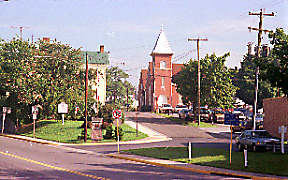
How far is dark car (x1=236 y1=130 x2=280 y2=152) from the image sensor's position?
2819cm

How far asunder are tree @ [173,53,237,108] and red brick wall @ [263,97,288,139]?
11695 millimetres

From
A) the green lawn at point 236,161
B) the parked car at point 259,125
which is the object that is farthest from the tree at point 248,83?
the green lawn at point 236,161

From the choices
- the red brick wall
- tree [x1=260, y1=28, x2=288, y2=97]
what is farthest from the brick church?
tree [x1=260, y1=28, x2=288, y2=97]

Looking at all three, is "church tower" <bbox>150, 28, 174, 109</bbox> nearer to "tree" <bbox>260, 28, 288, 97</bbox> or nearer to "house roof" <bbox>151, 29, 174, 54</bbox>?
"house roof" <bbox>151, 29, 174, 54</bbox>

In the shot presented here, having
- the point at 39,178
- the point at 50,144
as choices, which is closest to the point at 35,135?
the point at 50,144

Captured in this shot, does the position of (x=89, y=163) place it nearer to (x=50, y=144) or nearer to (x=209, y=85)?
(x=50, y=144)

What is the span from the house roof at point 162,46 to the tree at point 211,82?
34327mm

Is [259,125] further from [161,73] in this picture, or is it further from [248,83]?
[161,73]

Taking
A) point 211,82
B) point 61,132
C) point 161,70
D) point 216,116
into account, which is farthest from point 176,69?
point 61,132

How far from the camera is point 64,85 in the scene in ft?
175

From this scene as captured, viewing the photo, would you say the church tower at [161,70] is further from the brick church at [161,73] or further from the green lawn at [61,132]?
the green lawn at [61,132]

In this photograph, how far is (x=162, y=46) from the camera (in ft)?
308

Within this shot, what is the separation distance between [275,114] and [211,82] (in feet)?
49.8

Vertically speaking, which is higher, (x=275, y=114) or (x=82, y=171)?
(x=275, y=114)
